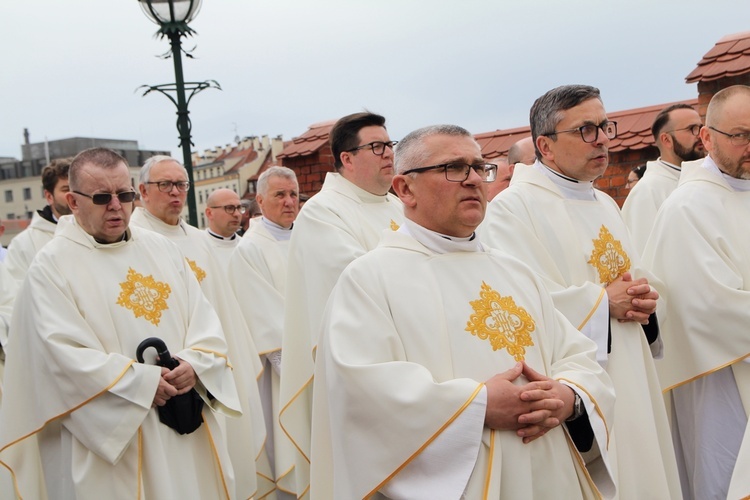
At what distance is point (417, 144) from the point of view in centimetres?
383

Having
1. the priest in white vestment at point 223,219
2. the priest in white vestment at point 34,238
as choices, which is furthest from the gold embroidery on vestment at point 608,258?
the priest in white vestment at point 34,238

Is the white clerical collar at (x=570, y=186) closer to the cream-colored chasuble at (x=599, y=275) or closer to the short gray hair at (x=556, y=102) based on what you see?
the cream-colored chasuble at (x=599, y=275)

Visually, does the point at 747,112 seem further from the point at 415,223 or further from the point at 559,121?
the point at 415,223

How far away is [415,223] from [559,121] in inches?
65.6

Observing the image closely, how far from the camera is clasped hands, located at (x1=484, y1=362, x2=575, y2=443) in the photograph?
3.40 meters

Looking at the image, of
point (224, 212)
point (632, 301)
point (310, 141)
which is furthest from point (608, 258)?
point (310, 141)

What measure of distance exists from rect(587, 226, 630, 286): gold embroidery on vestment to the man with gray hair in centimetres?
310

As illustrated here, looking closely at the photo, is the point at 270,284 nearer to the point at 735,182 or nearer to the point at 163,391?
the point at 163,391

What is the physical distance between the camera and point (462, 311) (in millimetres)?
3691

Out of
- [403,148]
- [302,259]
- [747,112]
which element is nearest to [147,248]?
[302,259]

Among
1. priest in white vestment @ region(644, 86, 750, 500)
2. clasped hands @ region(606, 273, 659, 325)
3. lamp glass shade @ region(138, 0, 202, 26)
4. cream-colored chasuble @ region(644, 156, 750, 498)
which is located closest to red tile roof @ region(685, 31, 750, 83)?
priest in white vestment @ region(644, 86, 750, 500)

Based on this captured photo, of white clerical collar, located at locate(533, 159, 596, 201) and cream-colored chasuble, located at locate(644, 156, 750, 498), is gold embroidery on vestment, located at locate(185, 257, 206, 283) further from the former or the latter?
cream-colored chasuble, located at locate(644, 156, 750, 498)

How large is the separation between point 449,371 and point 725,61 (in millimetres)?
5277

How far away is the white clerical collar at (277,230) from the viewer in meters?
8.25
